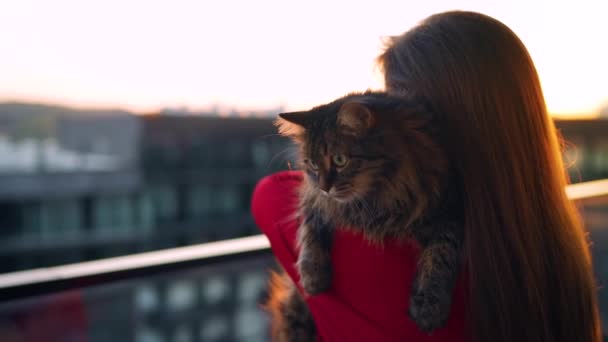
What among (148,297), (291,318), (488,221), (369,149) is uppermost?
(369,149)

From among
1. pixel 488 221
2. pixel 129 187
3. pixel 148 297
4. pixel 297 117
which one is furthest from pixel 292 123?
pixel 129 187

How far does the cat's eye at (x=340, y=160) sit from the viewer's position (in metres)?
0.97

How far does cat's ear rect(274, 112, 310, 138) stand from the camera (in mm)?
1003

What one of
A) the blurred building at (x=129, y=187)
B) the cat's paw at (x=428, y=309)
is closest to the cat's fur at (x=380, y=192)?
the cat's paw at (x=428, y=309)

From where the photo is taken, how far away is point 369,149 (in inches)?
35.6

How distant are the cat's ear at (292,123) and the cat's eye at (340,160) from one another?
10cm

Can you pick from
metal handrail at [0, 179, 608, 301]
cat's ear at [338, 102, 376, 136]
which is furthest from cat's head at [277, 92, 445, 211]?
metal handrail at [0, 179, 608, 301]

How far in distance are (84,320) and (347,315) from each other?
114 cm

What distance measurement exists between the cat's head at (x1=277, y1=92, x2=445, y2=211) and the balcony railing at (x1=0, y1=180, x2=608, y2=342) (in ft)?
2.34

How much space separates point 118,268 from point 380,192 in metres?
0.90

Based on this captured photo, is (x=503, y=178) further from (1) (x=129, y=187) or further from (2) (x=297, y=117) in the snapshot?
(1) (x=129, y=187)

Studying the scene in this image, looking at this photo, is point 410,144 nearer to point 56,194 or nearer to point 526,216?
point 526,216

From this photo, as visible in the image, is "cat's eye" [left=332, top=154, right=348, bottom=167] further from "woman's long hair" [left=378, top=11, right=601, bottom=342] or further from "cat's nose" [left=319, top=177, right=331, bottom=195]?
"woman's long hair" [left=378, top=11, right=601, bottom=342]

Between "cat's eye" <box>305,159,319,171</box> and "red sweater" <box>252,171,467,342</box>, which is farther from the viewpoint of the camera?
"cat's eye" <box>305,159,319,171</box>
